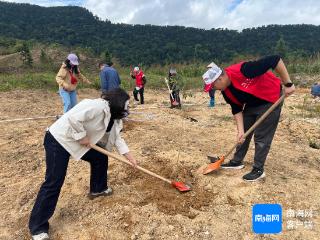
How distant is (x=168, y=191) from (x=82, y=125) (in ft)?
5.02

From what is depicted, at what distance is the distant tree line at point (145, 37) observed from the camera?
3981cm

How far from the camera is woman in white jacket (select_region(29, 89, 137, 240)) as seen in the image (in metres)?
2.93

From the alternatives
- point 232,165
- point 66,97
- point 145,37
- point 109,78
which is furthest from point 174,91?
point 145,37

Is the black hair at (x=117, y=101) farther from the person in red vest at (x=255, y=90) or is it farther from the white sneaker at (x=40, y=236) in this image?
the white sneaker at (x=40, y=236)

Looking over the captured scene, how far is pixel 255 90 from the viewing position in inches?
144

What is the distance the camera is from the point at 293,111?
884cm

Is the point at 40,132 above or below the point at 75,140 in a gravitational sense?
below

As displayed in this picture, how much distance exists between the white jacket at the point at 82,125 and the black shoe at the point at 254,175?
75.4 inches

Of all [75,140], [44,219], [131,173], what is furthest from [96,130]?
[131,173]

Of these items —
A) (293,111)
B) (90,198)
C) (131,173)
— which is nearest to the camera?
(90,198)

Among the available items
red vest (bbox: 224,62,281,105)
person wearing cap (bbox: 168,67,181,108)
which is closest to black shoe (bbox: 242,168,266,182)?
red vest (bbox: 224,62,281,105)

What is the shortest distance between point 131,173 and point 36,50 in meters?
22.8

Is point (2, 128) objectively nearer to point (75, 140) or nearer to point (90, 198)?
point (90, 198)

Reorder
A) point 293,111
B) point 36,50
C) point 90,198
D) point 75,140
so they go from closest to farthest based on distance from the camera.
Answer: point 75,140
point 90,198
point 293,111
point 36,50
